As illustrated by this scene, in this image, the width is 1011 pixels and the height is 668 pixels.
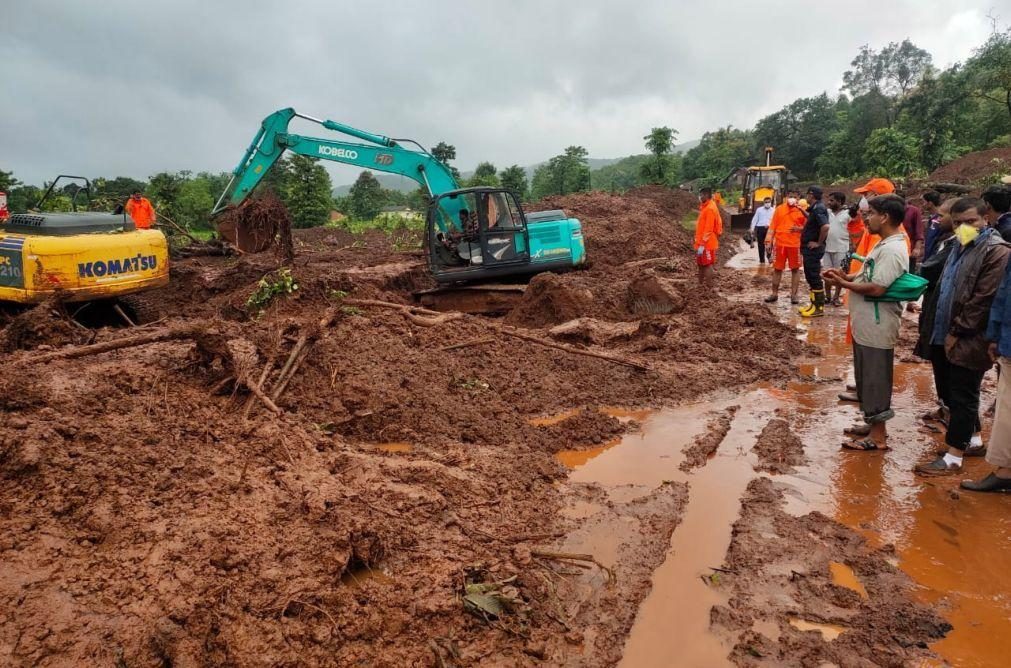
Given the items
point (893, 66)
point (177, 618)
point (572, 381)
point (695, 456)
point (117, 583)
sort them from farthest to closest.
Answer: point (893, 66) → point (572, 381) → point (695, 456) → point (117, 583) → point (177, 618)

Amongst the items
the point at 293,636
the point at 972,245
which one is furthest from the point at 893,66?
the point at 293,636

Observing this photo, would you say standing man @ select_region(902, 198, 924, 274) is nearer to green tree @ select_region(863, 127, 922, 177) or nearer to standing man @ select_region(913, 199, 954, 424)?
standing man @ select_region(913, 199, 954, 424)

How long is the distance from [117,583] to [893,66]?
79.1m

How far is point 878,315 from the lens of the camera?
14.4 feet

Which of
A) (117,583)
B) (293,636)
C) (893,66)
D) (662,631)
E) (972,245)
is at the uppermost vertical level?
(893,66)

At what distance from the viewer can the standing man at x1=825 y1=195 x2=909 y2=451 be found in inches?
169

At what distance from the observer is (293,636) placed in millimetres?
2541

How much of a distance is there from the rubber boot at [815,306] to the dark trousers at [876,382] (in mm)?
4588

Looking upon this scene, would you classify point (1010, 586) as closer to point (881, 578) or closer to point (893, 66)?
point (881, 578)

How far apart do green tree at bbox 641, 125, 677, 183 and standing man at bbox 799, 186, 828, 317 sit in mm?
29384

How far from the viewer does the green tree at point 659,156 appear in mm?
36125

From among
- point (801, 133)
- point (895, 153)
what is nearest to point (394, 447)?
point (895, 153)

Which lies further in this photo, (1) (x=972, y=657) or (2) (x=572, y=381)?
(2) (x=572, y=381)

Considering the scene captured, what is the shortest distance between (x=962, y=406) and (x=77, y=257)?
8.71 m
